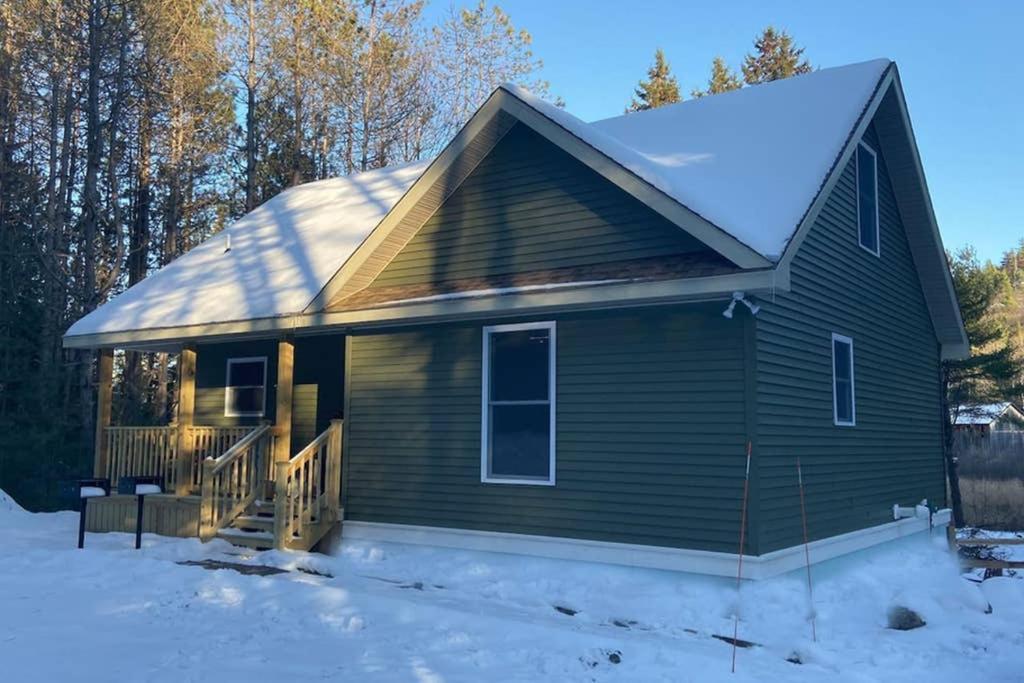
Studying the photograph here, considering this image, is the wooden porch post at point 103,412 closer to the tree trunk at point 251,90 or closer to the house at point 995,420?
the tree trunk at point 251,90

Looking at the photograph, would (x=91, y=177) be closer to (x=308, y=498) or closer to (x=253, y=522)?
(x=253, y=522)

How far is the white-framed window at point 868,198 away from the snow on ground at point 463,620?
4155 mm

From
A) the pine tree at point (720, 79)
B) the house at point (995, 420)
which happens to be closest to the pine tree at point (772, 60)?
the pine tree at point (720, 79)

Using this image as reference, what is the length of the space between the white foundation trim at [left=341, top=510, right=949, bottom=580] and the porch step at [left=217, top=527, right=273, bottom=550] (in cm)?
93

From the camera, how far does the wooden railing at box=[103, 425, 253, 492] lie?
42.6 feet

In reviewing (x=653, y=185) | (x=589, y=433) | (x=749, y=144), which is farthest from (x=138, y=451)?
(x=749, y=144)

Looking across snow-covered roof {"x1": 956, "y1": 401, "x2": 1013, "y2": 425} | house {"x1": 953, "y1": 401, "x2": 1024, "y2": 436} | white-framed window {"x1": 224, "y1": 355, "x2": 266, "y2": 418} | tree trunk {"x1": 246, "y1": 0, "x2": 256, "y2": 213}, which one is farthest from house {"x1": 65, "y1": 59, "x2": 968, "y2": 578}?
house {"x1": 953, "y1": 401, "x2": 1024, "y2": 436}

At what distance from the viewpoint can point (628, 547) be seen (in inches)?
362

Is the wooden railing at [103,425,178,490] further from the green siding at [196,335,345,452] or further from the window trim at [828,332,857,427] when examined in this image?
the window trim at [828,332,857,427]

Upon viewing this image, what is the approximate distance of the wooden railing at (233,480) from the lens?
11.5m

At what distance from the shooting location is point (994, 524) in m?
19.1

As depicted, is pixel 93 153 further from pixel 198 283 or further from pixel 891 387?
pixel 891 387

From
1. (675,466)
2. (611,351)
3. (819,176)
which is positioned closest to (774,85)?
(819,176)

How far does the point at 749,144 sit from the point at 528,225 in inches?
117
